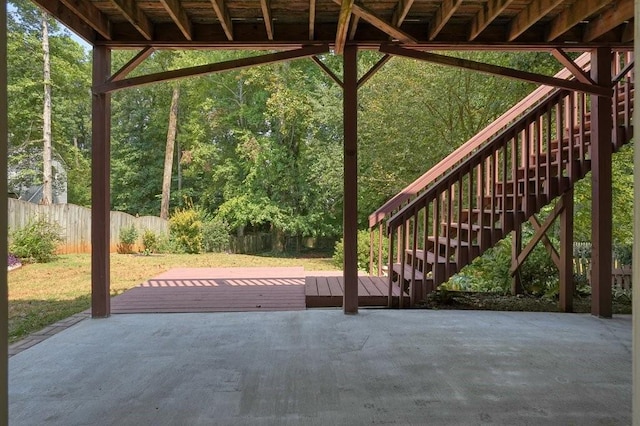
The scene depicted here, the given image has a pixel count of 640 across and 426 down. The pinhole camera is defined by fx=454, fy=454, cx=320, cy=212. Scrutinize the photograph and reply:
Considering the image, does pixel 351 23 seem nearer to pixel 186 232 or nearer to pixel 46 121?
pixel 186 232

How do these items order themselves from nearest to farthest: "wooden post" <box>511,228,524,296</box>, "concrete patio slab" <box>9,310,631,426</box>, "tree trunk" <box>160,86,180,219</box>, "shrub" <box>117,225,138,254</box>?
"concrete patio slab" <box>9,310,631,426</box>, "wooden post" <box>511,228,524,296</box>, "shrub" <box>117,225,138,254</box>, "tree trunk" <box>160,86,180,219</box>

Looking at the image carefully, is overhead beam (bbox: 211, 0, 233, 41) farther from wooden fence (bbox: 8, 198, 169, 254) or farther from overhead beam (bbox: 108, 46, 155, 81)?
wooden fence (bbox: 8, 198, 169, 254)

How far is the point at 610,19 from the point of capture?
182 inches

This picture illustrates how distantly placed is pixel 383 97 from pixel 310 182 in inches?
269

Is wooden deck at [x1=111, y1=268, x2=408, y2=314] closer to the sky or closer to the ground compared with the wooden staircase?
closer to the ground

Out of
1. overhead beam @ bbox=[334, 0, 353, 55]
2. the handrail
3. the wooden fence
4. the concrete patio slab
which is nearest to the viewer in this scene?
the concrete patio slab

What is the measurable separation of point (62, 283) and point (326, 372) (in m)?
6.71

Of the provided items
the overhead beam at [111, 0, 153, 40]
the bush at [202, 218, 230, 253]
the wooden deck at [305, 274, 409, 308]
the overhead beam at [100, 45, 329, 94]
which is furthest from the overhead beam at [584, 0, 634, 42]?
the bush at [202, 218, 230, 253]

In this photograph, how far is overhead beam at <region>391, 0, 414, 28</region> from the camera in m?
4.29

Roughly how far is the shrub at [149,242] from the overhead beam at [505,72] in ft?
34.9

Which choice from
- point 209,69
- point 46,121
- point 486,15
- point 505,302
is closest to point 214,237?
point 46,121

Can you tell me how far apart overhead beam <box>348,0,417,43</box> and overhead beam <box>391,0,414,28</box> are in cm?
8

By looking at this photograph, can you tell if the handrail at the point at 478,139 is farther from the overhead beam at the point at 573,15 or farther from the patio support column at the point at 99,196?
the patio support column at the point at 99,196

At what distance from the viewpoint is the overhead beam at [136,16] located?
4.21 m
